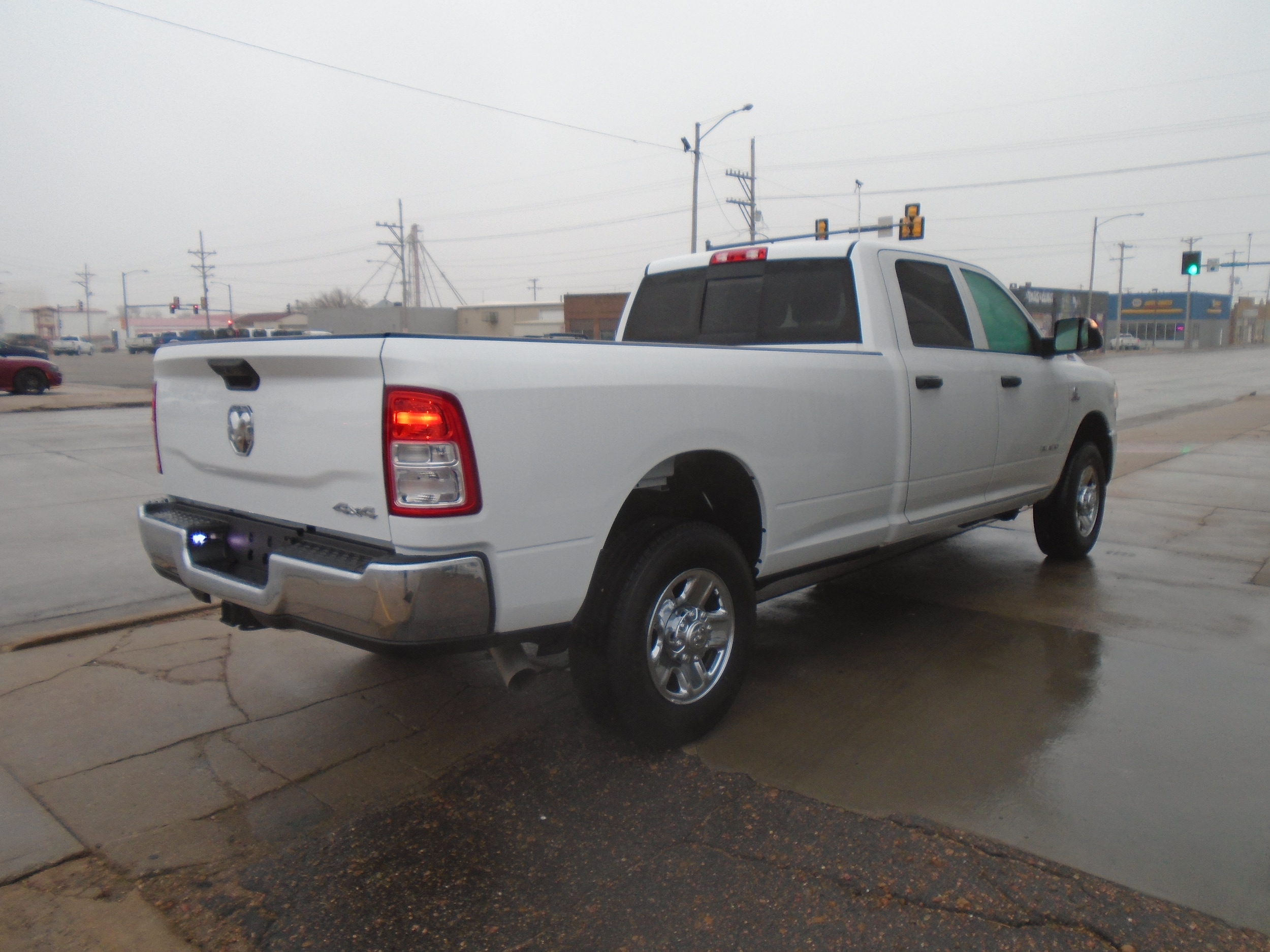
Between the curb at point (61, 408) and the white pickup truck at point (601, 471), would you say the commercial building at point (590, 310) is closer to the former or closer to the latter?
the curb at point (61, 408)

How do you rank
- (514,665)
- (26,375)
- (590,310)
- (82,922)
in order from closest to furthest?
1. (82,922)
2. (514,665)
3. (26,375)
4. (590,310)

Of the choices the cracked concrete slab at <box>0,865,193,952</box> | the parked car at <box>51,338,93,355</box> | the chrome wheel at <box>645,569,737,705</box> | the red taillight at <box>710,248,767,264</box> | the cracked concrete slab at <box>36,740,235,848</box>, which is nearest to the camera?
the cracked concrete slab at <box>0,865,193,952</box>

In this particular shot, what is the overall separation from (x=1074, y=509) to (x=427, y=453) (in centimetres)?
505

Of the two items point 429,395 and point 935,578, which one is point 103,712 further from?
point 935,578

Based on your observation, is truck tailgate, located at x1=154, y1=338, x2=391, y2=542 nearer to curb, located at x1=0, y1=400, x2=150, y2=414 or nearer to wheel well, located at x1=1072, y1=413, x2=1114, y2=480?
wheel well, located at x1=1072, y1=413, x2=1114, y2=480

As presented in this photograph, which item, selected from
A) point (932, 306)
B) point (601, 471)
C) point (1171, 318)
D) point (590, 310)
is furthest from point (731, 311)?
point (1171, 318)

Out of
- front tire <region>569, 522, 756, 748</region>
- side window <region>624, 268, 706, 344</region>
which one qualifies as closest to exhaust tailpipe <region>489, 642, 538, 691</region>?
front tire <region>569, 522, 756, 748</region>

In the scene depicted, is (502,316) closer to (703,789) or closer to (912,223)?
(912,223)

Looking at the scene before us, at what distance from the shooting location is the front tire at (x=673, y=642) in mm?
3182

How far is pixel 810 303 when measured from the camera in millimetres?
4625

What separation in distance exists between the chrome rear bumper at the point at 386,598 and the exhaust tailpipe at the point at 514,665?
1.07 feet

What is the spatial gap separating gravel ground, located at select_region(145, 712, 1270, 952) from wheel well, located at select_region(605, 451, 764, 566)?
0.98 m

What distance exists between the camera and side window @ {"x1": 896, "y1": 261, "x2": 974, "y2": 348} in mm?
4660

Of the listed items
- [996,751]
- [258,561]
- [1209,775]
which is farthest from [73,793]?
[1209,775]
